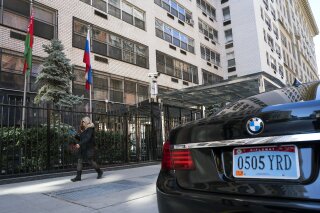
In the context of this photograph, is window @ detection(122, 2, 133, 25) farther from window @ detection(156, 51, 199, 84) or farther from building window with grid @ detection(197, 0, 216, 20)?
building window with grid @ detection(197, 0, 216, 20)

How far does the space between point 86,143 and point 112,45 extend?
1326 cm

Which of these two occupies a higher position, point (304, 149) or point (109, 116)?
point (109, 116)

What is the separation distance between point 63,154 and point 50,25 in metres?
9.93

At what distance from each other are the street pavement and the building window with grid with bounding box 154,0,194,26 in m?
20.8

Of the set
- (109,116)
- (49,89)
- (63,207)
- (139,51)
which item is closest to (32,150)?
(109,116)

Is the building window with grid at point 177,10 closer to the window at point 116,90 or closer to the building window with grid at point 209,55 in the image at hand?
the building window with grid at point 209,55

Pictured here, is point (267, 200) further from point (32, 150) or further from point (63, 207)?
point (32, 150)

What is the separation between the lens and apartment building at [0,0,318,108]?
1506 cm

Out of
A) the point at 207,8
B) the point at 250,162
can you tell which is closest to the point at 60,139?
the point at 250,162

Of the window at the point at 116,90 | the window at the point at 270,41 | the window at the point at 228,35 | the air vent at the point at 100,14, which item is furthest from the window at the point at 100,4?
the window at the point at 270,41

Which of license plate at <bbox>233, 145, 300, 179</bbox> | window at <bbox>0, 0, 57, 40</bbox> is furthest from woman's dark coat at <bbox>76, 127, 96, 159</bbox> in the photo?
window at <bbox>0, 0, 57, 40</bbox>

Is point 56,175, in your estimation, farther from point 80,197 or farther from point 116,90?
point 116,90

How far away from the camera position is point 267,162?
1788mm

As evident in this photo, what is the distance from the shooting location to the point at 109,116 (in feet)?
33.7
